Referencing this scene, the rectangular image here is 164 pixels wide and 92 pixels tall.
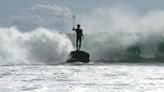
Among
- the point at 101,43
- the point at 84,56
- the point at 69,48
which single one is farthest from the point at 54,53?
the point at 101,43

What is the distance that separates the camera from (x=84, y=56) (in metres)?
37.2

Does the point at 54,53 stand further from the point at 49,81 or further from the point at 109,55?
the point at 49,81

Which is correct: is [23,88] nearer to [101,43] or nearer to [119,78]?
[119,78]

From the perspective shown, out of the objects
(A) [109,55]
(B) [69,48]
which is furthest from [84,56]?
(A) [109,55]

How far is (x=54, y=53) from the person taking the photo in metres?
47.3

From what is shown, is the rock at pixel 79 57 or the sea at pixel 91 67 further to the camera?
the rock at pixel 79 57

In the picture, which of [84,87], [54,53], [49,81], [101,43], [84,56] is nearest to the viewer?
[84,87]

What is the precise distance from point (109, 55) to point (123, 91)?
125ft

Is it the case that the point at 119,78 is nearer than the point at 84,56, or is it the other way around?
the point at 119,78

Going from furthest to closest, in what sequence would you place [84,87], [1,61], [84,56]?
[1,61]
[84,56]
[84,87]

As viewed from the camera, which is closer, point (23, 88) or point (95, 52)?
point (23, 88)

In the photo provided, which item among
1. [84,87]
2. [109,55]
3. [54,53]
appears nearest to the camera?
[84,87]

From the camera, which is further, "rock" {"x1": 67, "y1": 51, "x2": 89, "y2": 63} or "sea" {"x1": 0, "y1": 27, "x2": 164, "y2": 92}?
"rock" {"x1": 67, "y1": 51, "x2": 89, "y2": 63}

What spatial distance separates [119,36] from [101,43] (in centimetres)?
416
